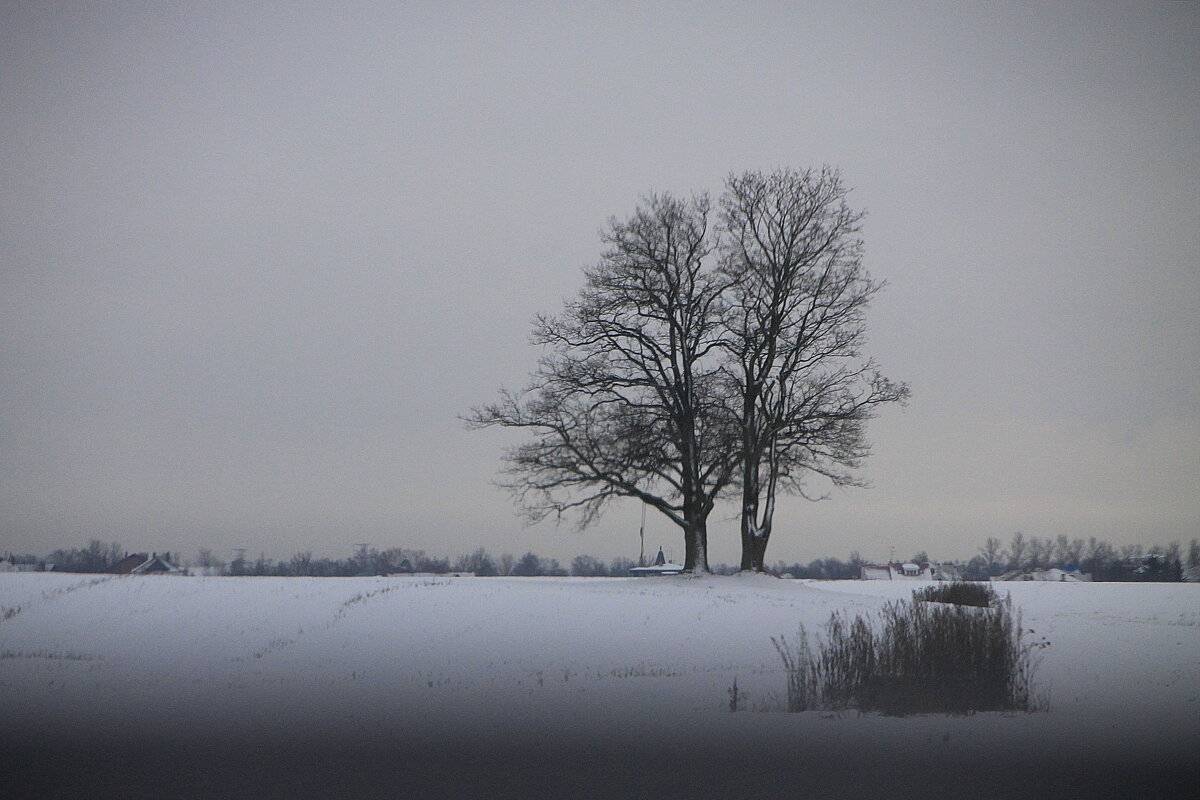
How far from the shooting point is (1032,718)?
35.1ft

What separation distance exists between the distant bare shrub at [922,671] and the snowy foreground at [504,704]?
21.7 inches

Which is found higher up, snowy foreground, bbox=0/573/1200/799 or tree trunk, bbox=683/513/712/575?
tree trunk, bbox=683/513/712/575

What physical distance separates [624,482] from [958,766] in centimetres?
2058

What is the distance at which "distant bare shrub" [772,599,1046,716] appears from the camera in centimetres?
1152

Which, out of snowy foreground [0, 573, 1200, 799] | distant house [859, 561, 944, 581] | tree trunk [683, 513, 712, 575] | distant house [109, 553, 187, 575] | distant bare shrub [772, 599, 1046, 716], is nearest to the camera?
snowy foreground [0, 573, 1200, 799]

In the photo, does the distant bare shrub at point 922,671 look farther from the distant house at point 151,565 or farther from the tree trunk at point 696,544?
the distant house at point 151,565

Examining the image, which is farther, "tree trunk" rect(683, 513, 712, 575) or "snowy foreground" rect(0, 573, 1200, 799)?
"tree trunk" rect(683, 513, 712, 575)

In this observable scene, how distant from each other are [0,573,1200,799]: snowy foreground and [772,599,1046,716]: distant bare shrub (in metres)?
0.55

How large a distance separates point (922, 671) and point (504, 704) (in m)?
5.27

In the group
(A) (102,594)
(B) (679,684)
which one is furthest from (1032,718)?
(A) (102,594)

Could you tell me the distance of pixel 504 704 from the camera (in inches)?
460

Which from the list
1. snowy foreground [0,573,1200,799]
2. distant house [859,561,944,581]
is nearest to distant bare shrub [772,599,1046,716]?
snowy foreground [0,573,1200,799]

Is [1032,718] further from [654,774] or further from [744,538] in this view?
[744,538]

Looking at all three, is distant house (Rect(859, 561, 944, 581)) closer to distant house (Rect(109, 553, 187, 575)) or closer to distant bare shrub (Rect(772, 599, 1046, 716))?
distant house (Rect(109, 553, 187, 575))
